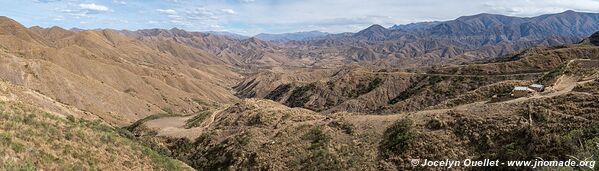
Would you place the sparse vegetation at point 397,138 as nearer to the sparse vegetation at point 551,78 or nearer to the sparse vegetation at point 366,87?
the sparse vegetation at point 551,78

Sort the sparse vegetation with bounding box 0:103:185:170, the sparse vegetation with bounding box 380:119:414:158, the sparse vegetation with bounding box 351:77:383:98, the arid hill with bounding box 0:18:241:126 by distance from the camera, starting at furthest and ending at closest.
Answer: the sparse vegetation with bounding box 351:77:383:98 < the arid hill with bounding box 0:18:241:126 < the sparse vegetation with bounding box 380:119:414:158 < the sparse vegetation with bounding box 0:103:185:170

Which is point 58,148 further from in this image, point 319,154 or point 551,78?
point 551,78

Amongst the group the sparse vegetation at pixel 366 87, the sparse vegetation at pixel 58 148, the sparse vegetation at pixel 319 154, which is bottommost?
the sparse vegetation at pixel 366 87

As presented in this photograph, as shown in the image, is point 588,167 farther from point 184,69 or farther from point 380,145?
point 184,69

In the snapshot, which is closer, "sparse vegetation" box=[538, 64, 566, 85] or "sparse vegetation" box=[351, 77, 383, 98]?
"sparse vegetation" box=[538, 64, 566, 85]

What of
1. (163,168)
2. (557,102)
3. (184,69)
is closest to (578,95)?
(557,102)

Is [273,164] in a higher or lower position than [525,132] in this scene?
lower

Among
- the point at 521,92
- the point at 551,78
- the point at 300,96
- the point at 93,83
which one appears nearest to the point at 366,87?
the point at 300,96

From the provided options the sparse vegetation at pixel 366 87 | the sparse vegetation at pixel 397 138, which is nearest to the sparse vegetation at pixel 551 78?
the sparse vegetation at pixel 397 138

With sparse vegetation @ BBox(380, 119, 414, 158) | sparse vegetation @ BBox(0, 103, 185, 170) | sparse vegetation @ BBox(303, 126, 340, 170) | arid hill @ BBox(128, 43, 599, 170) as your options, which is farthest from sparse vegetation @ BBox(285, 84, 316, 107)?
sparse vegetation @ BBox(0, 103, 185, 170)

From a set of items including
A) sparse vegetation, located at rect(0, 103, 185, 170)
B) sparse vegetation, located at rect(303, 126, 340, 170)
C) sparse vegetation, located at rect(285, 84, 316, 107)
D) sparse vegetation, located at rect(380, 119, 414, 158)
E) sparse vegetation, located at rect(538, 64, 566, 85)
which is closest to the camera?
sparse vegetation, located at rect(0, 103, 185, 170)

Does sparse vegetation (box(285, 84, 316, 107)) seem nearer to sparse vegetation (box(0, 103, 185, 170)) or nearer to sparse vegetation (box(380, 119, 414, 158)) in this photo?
sparse vegetation (box(380, 119, 414, 158))
